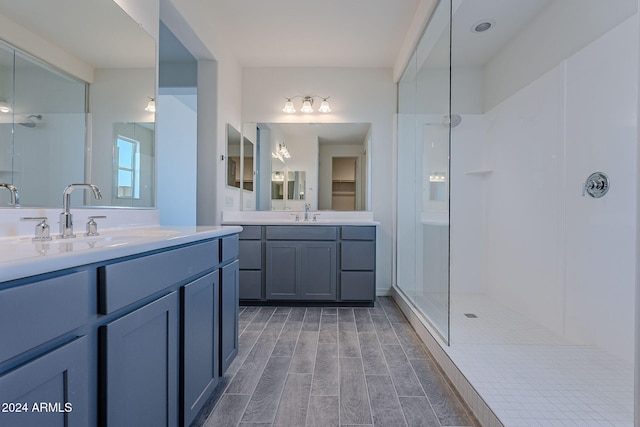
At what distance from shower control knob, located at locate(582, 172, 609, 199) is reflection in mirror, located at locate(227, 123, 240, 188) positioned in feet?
9.39

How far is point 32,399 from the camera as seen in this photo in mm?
579

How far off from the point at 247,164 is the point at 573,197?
2847 mm

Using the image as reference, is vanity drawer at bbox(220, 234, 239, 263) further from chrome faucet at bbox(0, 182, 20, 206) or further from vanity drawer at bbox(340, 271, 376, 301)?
vanity drawer at bbox(340, 271, 376, 301)

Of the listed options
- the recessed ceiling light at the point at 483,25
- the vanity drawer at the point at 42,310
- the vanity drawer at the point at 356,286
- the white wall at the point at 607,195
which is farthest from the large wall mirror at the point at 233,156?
the white wall at the point at 607,195

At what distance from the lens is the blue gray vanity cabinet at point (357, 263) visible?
2959 millimetres

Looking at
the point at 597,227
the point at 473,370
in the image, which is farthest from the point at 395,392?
the point at 597,227

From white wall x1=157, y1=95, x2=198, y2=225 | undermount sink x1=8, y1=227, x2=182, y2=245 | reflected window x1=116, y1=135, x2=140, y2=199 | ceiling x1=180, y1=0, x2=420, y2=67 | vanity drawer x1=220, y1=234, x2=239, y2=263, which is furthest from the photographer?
white wall x1=157, y1=95, x2=198, y2=225

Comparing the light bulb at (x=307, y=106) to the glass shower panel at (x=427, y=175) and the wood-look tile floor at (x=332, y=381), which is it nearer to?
the glass shower panel at (x=427, y=175)

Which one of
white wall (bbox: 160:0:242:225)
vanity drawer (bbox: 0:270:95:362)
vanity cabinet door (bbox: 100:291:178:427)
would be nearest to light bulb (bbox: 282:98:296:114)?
white wall (bbox: 160:0:242:225)

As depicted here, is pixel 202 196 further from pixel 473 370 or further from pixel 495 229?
pixel 495 229

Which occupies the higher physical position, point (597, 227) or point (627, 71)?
point (627, 71)

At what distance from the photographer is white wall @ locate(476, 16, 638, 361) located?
5.73 feet

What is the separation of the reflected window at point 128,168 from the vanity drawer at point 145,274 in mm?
701

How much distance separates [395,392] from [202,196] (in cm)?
222
